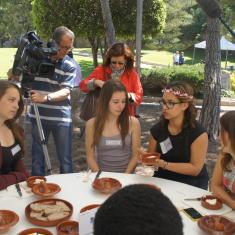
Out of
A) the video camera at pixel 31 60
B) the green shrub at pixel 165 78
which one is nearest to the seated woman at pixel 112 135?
the video camera at pixel 31 60

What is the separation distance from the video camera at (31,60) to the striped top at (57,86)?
11 cm

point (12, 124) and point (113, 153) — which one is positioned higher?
point (12, 124)

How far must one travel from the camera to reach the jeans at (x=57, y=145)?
3729 mm

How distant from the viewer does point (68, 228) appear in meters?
1.91

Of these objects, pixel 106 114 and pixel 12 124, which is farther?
pixel 106 114

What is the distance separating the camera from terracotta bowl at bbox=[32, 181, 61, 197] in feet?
7.57

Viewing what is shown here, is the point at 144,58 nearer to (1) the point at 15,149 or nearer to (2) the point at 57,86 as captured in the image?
(2) the point at 57,86

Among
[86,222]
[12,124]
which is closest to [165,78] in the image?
[12,124]

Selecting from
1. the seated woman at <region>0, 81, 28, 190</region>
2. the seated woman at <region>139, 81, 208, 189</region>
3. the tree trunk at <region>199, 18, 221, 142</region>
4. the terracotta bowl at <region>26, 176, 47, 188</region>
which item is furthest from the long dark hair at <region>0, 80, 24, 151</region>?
the tree trunk at <region>199, 18, 221, 142</region>

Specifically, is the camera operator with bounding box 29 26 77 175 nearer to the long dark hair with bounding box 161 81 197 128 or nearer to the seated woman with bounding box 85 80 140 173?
the seated woman with bounding box 85 80 140 173

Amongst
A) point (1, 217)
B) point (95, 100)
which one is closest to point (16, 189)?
point (1, 217)

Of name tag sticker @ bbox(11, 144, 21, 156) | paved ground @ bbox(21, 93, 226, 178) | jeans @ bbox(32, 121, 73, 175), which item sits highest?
name tag sticker @ bbox(11, 144, 21, 156)

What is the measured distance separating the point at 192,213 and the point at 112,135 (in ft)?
3.75

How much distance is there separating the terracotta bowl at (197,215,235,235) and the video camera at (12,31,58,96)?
2.17m
